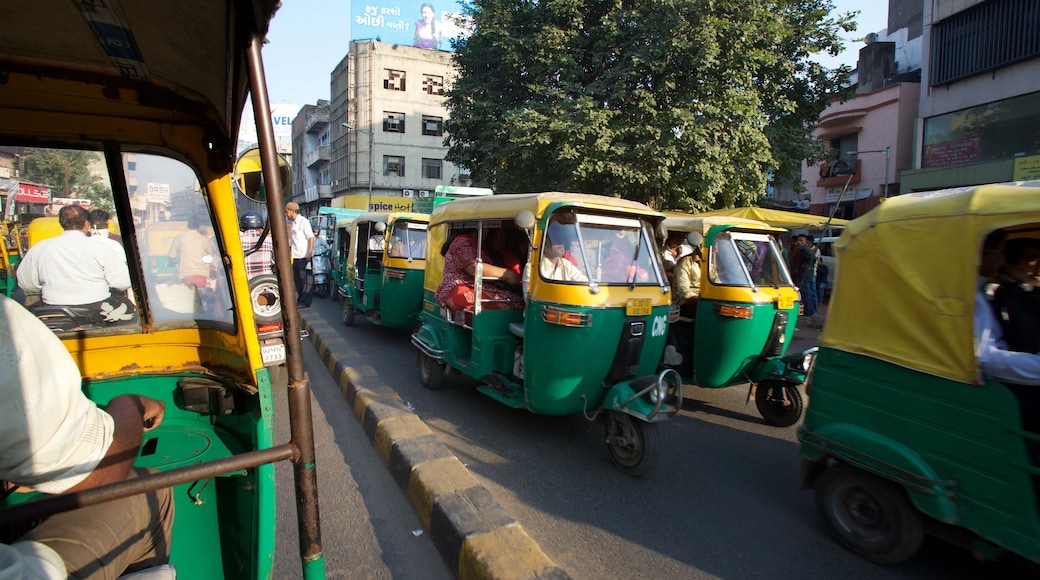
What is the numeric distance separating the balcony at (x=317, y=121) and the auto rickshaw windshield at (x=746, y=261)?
4482cm

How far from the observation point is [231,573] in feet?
7.77

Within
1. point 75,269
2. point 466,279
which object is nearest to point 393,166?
point 466,279

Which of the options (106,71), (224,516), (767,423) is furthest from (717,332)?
(106,71)

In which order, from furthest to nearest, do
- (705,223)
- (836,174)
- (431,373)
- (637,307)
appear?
(836,174)
(431,373)
(705,223)
(637,307)

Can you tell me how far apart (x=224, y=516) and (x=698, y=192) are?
1054cm

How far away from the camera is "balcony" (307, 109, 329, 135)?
45.0 m

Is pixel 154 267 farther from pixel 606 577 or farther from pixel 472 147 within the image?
pixel 472 147

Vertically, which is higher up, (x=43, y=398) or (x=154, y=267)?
(x=154, y=267)

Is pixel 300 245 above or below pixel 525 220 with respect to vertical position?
below

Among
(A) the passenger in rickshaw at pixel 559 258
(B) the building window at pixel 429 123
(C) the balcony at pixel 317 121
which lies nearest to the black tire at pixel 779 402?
(A) the passenger in rickshaw at pixel 559 258

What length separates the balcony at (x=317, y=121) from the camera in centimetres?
4503

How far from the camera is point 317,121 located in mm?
45469

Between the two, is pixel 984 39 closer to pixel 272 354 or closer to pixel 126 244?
pixel 272 354

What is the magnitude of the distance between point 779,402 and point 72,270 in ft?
18.1
